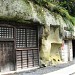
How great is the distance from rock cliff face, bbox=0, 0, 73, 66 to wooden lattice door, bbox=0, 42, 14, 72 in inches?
62.4

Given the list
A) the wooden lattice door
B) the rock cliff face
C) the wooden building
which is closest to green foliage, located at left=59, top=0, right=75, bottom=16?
the rock cliff face

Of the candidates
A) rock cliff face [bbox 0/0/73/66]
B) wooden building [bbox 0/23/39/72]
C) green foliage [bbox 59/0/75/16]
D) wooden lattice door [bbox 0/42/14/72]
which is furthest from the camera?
green foliage [bbox 59/0/75/16]

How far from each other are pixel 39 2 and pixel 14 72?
223 inches

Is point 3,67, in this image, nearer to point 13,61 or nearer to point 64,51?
point 13,61

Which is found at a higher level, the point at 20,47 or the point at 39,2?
the point at 39,2

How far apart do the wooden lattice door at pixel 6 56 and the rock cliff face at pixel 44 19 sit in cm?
158

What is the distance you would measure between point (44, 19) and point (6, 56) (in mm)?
4169

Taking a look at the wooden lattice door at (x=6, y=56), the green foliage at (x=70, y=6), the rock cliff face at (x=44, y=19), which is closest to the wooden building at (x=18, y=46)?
the wooden lattice door at (x=6, y=56)

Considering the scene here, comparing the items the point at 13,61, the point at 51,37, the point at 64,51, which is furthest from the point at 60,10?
the point at 13,61

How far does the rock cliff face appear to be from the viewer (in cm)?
1811

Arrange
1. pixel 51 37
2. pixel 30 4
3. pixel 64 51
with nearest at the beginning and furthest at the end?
pixel 30 4 → pixel 51 37 → pixel 64 51

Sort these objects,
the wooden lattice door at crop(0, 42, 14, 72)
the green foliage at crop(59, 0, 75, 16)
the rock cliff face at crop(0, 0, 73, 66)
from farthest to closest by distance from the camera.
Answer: the green foliage at crop(59, 0, 75, 16), the wooden lattice door at crop(0, 42, 14, 72), the rock cliff face at crop(0, 0, 73, 66)

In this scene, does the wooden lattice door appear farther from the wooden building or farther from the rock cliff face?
the rock cliff face

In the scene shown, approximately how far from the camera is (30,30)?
68.6 feet
